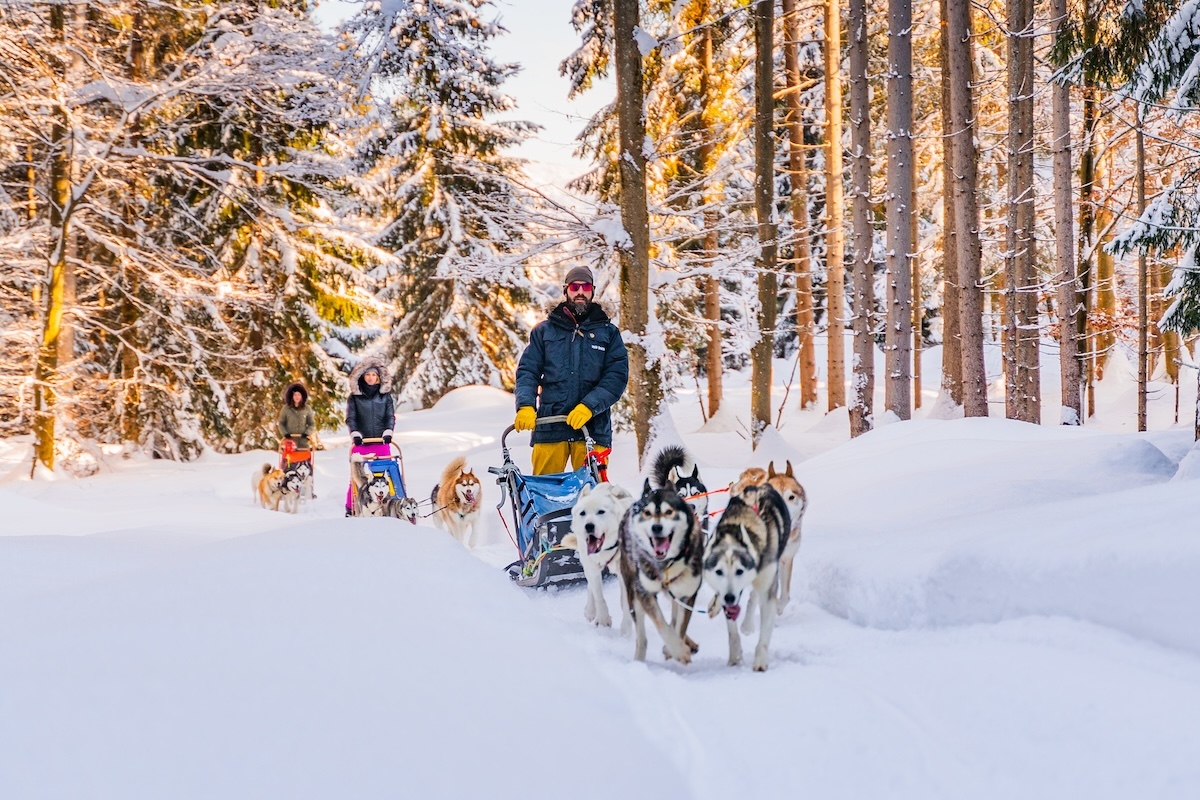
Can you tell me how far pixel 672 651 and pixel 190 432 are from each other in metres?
16.9

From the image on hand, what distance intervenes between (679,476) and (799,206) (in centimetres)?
1387

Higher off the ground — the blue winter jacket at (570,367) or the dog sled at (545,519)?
the blue winter jacket at (570,367)

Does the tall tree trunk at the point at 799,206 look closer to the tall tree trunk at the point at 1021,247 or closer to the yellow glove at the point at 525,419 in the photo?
the tall tree trunk at the point at 1021,247

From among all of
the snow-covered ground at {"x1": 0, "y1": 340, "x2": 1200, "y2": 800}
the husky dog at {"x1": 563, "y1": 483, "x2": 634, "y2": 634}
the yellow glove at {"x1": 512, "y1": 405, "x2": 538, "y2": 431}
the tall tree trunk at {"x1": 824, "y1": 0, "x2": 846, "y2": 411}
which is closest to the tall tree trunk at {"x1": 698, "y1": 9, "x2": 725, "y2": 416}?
the tall tree trunk at {"x1": 824, "y1": 0, "x2": 846, "y2": 411}

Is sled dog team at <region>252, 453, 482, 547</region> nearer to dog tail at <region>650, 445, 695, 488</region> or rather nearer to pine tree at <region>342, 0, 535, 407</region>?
dog tail at <region>650, 445, 695, 488</region>

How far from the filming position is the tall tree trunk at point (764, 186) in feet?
46.1

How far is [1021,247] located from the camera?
1414cm

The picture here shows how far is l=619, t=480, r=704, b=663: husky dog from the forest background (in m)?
6.20

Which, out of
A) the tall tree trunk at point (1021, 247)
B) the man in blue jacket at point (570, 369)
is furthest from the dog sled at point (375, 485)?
the tall tree trunk at point (1021, 247)

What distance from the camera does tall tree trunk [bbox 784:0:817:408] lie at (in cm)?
1783

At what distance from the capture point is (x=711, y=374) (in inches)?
853

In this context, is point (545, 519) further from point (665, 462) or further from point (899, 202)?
point (899, 202)

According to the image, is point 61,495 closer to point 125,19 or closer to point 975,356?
point 125,19

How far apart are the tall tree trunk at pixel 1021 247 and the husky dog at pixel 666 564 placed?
11001 mm
